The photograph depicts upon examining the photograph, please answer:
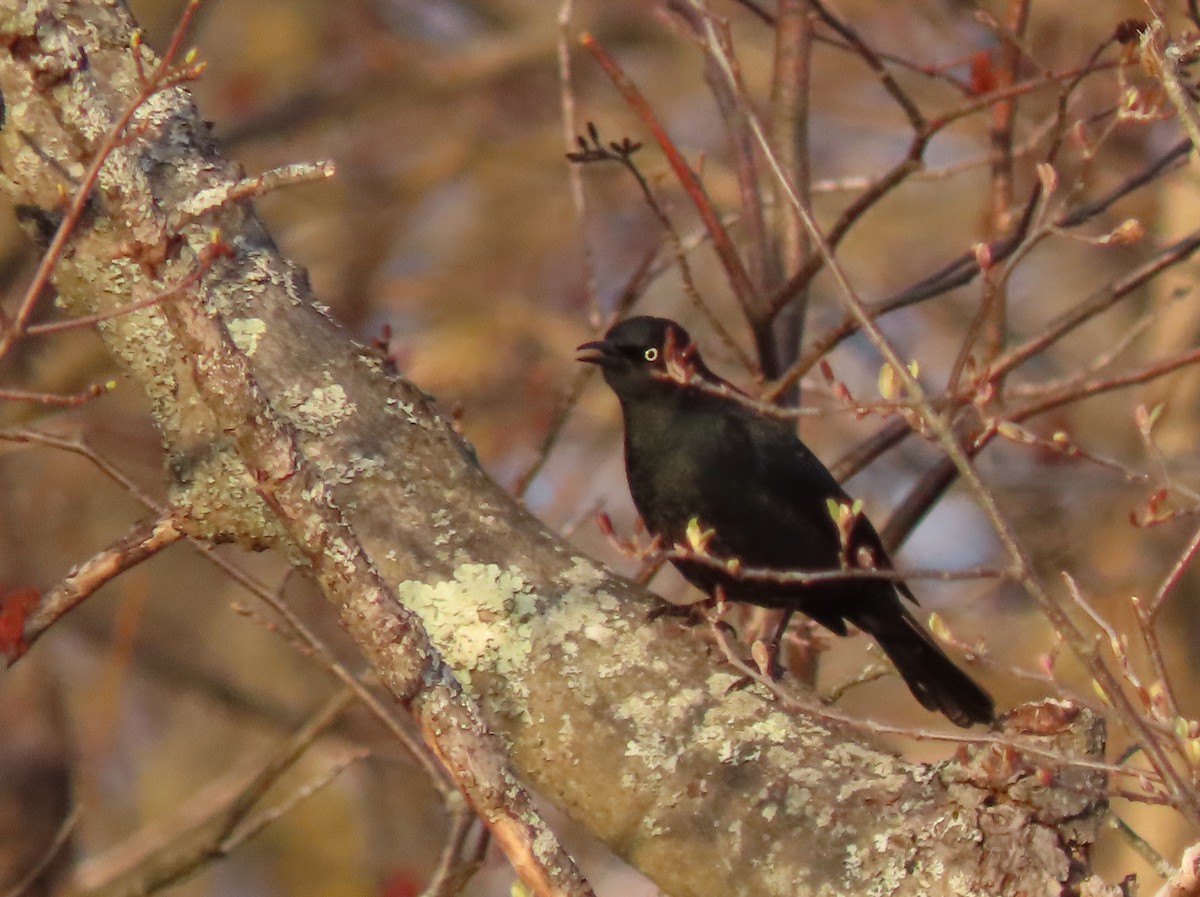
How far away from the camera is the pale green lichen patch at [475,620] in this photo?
2.60m

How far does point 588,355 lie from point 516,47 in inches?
141

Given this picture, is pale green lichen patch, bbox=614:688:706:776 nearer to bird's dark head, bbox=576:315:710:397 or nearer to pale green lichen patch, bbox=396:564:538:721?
pale green lichen patch, bbox=396:564:538:721

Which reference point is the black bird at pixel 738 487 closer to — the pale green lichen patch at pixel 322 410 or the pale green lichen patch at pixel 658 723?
the pale green lichen patch at pixel 322 410

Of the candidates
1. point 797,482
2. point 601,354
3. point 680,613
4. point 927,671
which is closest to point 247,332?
point 680,613

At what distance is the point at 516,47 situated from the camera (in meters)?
7.21

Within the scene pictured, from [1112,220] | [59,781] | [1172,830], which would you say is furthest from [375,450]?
[1112,220]

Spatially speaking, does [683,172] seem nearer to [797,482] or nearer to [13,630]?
[797,482]

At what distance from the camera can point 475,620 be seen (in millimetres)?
2617

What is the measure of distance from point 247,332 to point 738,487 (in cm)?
A: 166

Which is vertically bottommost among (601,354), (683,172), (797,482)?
(797,482)

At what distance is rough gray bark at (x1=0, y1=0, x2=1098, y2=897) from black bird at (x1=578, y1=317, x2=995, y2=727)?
3.93 feet

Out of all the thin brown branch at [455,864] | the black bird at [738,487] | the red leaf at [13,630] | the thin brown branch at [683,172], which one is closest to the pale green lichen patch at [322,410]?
the red leaf at [13,630]

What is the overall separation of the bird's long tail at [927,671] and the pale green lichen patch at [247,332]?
204 centimetres

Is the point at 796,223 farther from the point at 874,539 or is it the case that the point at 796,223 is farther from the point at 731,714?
the point at 731,714
